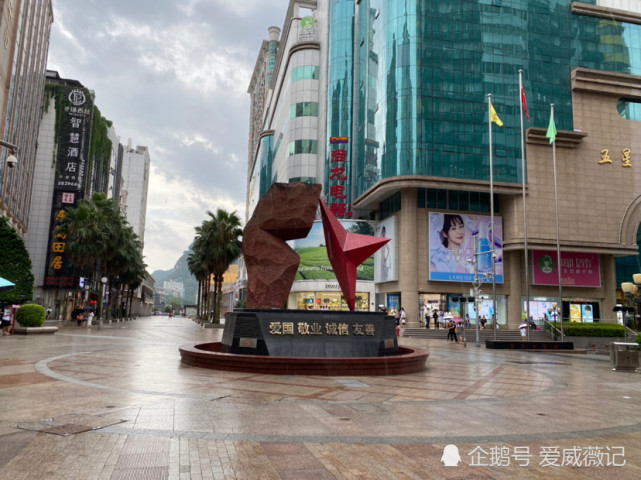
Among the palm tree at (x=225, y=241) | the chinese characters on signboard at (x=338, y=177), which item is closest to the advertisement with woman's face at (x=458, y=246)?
the chinese characters on signboard at (x=338, y=177)

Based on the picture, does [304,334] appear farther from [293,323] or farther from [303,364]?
[303,364]

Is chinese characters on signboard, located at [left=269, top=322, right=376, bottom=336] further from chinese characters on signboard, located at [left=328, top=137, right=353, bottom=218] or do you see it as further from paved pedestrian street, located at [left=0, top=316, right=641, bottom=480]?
chinese characters on signboard, located at [left=328, top=137, right=353, bottom=218]

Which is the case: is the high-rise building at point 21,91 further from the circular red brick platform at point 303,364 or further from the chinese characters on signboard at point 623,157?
the chinese characters on signboard at point 623,157

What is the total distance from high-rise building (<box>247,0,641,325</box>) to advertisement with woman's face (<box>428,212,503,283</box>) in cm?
11

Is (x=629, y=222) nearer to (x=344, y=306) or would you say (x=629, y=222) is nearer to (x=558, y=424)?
(x=344, y=306)

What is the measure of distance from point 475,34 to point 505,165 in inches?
542

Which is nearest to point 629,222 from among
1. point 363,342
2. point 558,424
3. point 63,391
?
point 363,342

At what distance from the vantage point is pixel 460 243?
1796 inches

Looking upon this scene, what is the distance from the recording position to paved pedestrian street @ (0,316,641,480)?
5160mm

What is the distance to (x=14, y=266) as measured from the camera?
28250mm

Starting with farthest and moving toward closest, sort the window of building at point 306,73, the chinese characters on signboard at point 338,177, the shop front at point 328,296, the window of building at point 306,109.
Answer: the window of building at point 306,73
the window of building at point 306,109
the chinese characters on signboard at point 338,177
the shop front at point 328,296

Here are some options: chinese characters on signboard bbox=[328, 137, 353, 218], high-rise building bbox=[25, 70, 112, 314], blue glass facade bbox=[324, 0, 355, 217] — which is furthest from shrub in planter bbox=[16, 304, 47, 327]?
chinese characters on signboard bbox=[328, 137, 353, 218]

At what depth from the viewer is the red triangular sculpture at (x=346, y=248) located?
627 inches

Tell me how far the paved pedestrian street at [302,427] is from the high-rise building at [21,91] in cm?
3505
